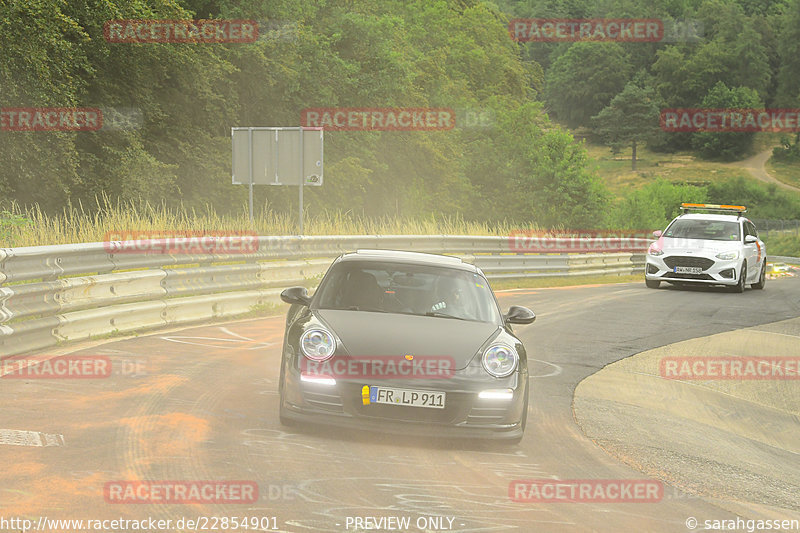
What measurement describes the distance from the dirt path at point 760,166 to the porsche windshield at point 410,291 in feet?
482

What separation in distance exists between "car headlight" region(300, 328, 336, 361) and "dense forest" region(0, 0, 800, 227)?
60.3 ft

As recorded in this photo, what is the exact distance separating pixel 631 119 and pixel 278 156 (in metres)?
155

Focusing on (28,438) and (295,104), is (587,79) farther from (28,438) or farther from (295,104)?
(28,438)

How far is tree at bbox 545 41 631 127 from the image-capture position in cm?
18275

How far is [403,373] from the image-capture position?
6.75m

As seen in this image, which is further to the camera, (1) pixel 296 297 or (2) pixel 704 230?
(2) pixel 704 230

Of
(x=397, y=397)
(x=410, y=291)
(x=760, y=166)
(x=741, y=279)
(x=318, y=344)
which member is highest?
(x=410, y=291)

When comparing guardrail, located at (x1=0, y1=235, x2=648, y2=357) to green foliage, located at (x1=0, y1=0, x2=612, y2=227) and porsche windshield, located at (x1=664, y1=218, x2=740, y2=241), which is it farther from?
green foliage, located at (x1=0, y1=0, x2=612, y2=227)

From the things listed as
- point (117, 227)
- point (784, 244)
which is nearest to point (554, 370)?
point (117, 227)

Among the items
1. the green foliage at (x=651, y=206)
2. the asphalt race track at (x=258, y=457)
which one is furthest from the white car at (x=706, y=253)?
the green foliage at (x=651, y=206)

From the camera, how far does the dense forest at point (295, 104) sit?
25.5 m

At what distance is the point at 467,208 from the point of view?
199 ft

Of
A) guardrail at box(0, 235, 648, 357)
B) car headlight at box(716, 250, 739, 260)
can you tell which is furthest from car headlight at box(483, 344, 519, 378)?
car headlight at box(716, 250, 739, 260)

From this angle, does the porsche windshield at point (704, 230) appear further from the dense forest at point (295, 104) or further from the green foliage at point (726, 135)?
the green foliage at point (726, 135)
